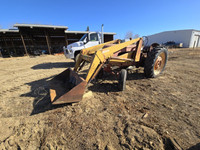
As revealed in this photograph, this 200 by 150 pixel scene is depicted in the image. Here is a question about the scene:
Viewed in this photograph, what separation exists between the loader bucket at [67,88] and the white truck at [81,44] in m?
3.13

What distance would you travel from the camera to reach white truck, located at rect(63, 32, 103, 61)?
21.0 ft

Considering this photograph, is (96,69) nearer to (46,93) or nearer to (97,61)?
(97,61)

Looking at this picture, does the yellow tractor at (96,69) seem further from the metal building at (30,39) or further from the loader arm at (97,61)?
the metal building at (30,39)

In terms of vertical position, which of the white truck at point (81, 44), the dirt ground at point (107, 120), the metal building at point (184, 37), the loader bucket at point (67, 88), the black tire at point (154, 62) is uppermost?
the metal building at point (184, 37)

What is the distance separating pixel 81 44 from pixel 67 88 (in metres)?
4.40

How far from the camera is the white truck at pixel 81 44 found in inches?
252

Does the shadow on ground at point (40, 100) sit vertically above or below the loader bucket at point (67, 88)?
below

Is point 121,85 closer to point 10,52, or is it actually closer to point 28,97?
point 28,97

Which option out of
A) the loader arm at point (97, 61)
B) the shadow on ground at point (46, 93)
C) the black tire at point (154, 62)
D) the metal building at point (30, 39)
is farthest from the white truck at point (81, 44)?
the metal building at point (30, 39)

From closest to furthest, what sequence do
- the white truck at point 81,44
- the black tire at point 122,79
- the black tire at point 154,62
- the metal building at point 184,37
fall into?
the black tire at point 122,79, the black tire at point 154,62, the white truck at point 81,44, the metal building at point 184,37

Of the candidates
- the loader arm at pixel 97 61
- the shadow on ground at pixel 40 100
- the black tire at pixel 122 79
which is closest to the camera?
the shadow on ground at pixel 40 100

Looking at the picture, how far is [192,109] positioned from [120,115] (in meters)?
1.64

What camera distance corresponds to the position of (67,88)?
300cm

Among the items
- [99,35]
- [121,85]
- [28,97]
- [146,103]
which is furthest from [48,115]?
[99,35]
